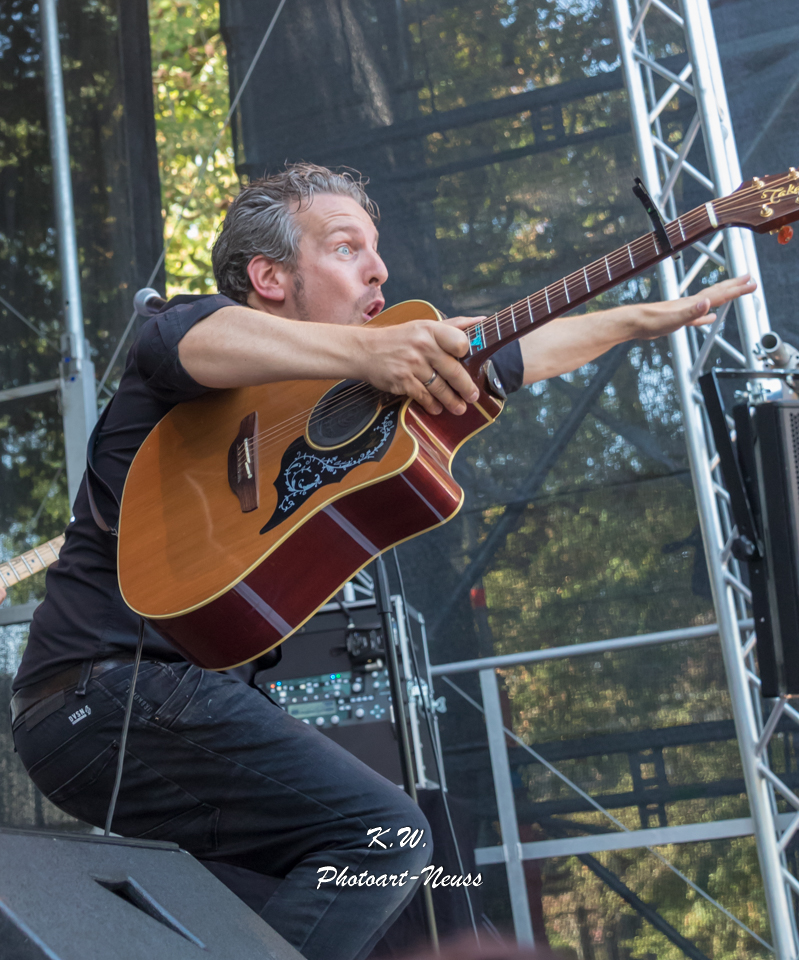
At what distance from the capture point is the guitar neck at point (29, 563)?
13.1 ft

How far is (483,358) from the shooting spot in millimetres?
1739

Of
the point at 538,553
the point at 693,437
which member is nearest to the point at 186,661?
the point at 693,437

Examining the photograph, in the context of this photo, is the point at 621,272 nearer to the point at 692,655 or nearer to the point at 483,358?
the point at 483,358

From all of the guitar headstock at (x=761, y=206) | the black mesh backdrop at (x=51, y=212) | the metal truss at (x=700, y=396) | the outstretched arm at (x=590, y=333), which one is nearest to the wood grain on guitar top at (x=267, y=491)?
the outstretched arm at (x=590, y=333)

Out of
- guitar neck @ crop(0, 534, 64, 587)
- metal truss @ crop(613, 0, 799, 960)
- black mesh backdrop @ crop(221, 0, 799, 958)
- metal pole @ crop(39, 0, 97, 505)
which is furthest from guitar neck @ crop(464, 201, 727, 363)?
guitar neck @ crop(0, 534, 64, 587)

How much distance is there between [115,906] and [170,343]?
96 centimetres

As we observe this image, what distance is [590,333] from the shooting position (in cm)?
201

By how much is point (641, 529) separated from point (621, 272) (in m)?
2.28

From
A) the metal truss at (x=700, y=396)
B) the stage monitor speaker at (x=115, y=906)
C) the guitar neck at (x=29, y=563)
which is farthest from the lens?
the guitar neck at (x=29, y=563)

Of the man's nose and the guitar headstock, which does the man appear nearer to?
the guitar headstock

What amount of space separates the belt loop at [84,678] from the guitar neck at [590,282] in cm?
87

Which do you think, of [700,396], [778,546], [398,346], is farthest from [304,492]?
[700,396]

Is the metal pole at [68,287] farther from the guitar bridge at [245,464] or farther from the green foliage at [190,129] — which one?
the guitar bridge at [245,464]

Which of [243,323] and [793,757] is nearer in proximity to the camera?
[243,323]
